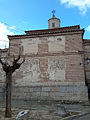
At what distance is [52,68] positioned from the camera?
13.3m

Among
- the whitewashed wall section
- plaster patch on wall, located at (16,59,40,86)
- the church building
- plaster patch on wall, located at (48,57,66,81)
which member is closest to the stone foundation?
the church building

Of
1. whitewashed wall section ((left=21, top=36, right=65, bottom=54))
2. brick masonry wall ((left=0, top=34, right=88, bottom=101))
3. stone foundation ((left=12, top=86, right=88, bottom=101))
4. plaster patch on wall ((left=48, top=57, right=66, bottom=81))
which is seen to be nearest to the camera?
stone foundation ((left=12, top=86, right=88, bottom=101))

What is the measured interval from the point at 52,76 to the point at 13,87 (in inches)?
170

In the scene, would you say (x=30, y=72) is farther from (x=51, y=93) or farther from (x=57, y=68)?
(x=51, y=93)

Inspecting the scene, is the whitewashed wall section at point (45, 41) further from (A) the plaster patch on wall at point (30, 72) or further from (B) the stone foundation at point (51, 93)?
(B) the stone foundation at point (51, 93)

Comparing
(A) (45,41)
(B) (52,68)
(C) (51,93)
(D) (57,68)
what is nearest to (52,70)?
(B) (52,68)

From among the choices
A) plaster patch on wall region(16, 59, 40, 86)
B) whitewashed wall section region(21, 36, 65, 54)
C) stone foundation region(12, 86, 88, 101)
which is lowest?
stone foundation region(12, 86, 88, 101)

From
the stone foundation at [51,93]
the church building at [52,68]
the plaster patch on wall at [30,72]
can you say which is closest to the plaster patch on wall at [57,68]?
the church building at [52,68]

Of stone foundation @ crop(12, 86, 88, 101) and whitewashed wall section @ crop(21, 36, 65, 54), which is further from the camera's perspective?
whitewashed wall section @ crop(21, 36, 65, 54)

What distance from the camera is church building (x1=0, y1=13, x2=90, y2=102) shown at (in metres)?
12.4

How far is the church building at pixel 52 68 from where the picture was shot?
12.4 m

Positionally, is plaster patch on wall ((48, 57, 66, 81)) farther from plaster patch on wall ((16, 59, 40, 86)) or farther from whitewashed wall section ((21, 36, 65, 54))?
plaster patch on wall ((16, 59, 40, 86))

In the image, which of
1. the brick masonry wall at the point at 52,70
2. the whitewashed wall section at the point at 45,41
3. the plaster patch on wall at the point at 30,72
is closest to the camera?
the brick masonry wall at the point at 52,70

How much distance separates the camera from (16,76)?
13.9 meters
